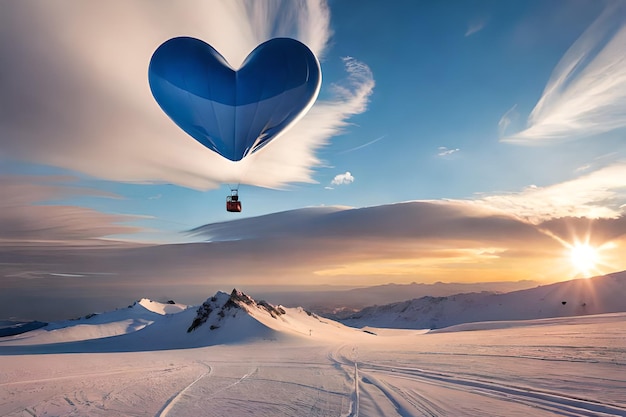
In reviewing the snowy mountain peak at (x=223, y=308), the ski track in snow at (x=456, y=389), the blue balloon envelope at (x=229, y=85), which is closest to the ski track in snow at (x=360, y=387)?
the ski track in snow at (x=456, y=389)

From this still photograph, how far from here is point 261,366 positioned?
79.0 feet

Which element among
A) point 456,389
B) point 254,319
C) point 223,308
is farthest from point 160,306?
point 456,389

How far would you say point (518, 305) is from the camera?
343ft

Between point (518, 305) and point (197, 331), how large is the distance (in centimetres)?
8276

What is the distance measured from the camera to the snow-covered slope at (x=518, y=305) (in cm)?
8838

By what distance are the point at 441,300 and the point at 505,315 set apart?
41.8 metres

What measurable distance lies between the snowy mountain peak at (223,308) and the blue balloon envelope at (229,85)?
3893 centimetres

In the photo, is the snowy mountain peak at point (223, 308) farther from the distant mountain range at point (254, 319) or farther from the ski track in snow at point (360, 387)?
the ski track in snow at point (360, 387)

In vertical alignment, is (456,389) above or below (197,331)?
below

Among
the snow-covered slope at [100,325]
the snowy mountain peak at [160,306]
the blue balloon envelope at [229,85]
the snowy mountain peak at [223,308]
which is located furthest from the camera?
the snowy mountain peak at [160,306]

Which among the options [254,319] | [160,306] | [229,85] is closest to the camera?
[229,85]

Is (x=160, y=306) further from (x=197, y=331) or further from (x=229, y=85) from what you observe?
(x=229, y=85)

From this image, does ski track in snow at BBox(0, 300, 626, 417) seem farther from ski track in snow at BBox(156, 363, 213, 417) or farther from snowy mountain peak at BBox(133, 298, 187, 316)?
snowy mountain peak at BBox(133, 298, 187, 316)

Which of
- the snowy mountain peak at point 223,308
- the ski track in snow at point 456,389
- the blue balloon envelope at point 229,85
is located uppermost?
the blue balloon envelope at point 229,85
